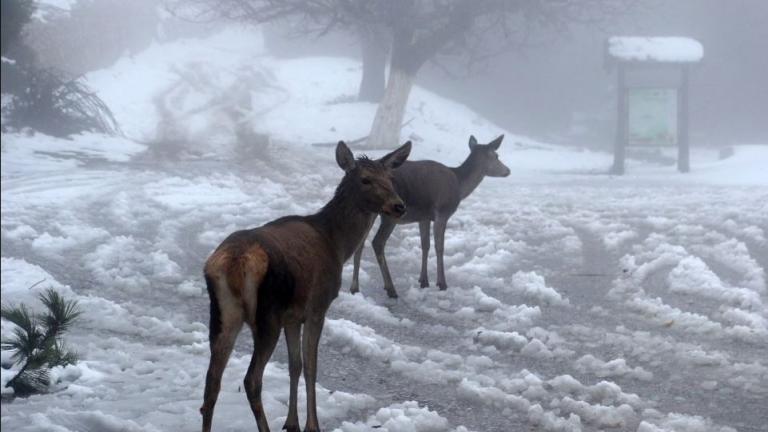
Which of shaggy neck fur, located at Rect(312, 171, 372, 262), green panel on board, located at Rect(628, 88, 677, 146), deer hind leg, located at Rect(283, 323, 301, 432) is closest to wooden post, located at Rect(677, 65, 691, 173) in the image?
green panel on board, located at Rect(628, 88, 677, 146)

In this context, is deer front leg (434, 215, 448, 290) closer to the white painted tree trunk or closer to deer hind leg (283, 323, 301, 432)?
deer hind leg (283, 323, 301, 432)

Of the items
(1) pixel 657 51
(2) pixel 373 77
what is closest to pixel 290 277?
(1) pixel 657 51

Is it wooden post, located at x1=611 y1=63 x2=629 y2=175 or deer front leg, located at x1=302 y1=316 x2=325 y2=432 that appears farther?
wooden post, located at x1=611 y1=63 x2=629 y2=175

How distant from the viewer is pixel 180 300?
8.10 metres

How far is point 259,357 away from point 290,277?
16.9 inches

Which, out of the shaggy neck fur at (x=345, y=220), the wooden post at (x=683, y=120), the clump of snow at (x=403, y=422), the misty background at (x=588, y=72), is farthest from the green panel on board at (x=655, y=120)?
the clump of snow at (x=403, y=422)

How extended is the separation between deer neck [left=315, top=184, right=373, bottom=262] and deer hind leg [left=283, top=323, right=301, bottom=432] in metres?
0.69

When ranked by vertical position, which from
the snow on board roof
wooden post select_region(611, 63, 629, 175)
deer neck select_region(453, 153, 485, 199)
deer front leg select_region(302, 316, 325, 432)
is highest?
the snow on board roof

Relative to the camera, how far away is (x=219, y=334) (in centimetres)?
423

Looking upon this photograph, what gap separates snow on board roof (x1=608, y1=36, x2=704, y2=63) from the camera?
20.2m

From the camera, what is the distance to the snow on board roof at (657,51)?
66.1ft

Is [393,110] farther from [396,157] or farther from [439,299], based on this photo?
[396,157]

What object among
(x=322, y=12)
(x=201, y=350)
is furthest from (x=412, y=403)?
(x=322, y=12)

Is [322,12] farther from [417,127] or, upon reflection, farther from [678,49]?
[678,49]
